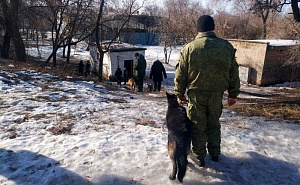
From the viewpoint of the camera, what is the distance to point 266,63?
816 inches

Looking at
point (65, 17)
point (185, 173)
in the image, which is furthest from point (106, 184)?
point (65, 17)

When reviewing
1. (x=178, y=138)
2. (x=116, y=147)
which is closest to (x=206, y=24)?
(x=178, y=138)

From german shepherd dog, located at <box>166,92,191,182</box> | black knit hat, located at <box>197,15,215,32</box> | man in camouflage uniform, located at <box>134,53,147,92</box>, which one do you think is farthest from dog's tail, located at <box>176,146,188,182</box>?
man in camouflage uniform, located at <box>134,53,147,92</box>

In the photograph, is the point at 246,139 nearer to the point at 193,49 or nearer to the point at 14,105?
the point at 193,49

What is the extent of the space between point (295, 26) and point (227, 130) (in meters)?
12.6

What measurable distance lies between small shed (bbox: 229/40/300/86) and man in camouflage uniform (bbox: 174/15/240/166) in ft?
61.2

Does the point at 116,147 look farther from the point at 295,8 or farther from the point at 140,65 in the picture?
the point at 295,8

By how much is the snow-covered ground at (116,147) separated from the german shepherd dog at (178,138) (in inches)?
7.3

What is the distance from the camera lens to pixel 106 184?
3008 mm

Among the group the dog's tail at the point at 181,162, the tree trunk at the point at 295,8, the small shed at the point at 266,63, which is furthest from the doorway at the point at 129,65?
the dog's tail at the point at 181,162

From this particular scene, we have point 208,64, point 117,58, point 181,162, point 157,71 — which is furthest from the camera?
point 117,58

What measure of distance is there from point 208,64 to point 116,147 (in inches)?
71.0

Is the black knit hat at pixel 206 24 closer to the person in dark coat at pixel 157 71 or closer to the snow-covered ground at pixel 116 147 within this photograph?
the snow-covered ground at pixel 116 147

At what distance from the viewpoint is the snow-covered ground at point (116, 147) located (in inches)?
125
